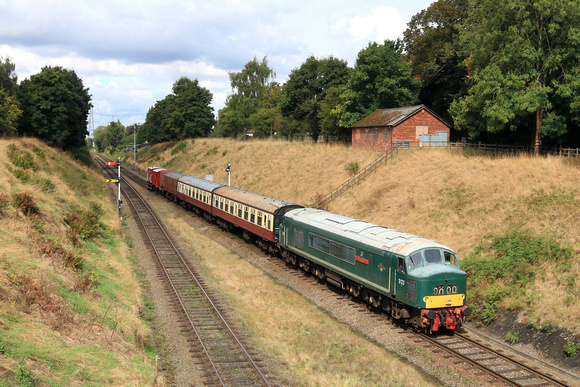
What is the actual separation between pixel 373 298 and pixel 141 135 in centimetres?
13018

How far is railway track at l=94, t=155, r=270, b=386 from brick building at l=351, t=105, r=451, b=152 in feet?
77.9

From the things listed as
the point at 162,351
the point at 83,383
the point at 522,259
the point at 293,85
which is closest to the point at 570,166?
the point at 522,259

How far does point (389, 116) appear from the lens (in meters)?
45.0

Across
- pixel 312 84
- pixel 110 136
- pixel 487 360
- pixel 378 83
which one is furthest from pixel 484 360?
pixel 110 136

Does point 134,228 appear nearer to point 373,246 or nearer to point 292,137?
point 373,246

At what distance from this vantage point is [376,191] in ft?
117

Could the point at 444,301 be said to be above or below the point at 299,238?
below

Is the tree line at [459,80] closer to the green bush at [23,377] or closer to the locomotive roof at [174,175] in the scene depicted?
the locomotive roof at [174,175]

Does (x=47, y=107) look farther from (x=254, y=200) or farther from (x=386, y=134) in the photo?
(x=386, y=134)

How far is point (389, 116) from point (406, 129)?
121 inches

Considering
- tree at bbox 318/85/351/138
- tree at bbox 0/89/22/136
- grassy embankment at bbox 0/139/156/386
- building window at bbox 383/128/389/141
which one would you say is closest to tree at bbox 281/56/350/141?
tree at bbox 318/85/351/138

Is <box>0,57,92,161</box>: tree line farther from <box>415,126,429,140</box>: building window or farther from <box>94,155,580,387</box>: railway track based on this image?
<box>94,155,580,387</box>: railway track

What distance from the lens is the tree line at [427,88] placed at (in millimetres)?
28297

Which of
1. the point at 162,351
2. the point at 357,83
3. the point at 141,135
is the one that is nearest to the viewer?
the point at 162,351
